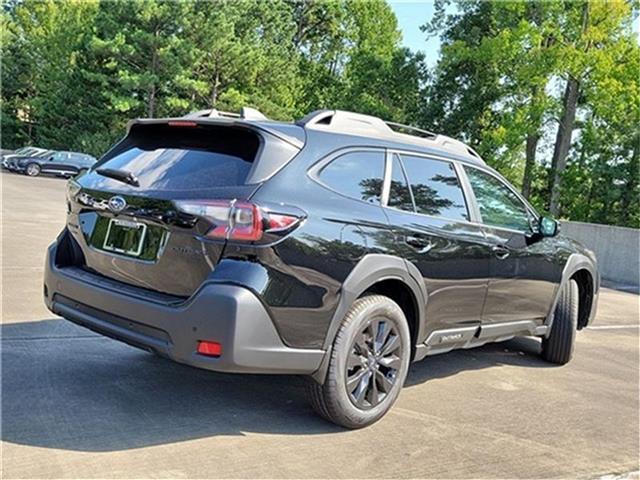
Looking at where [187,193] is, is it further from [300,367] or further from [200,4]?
[200,4]

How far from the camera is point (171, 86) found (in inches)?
1308

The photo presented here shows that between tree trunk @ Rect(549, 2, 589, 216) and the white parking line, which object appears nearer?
the white parking line

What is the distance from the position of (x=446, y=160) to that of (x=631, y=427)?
2284 mm

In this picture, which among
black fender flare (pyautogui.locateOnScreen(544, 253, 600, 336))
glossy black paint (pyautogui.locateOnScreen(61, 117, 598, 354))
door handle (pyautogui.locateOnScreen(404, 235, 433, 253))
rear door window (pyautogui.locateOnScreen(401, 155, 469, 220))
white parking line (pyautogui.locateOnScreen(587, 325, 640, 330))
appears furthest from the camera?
white parking line (pyautogui.locateOnScreen(587, 325, 640, 330))

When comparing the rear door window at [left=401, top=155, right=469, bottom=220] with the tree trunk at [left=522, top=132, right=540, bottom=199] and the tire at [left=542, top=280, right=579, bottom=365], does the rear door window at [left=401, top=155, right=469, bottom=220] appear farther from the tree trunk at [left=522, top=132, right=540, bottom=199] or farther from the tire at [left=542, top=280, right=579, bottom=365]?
the tree trunk at [left=522, top=132, right=540, bottom=199]

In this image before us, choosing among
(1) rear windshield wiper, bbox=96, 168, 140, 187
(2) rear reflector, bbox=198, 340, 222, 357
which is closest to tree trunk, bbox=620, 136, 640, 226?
(1) rear windshield wiper, bbox=96, 168, 140, 187

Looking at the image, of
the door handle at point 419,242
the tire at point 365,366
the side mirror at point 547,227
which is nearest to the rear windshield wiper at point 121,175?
the tire at point 365,366

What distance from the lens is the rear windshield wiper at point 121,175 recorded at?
11.5 ft

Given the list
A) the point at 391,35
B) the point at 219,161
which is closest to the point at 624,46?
the point at 219,161

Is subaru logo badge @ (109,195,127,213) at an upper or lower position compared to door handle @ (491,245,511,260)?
lower

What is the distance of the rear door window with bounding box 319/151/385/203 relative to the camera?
3.59 metres

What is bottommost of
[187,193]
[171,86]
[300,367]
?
[300,367]

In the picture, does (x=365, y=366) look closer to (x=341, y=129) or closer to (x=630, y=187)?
(x=341, y=129)

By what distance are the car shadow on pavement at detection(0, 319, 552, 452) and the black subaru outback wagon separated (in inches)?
19.1
